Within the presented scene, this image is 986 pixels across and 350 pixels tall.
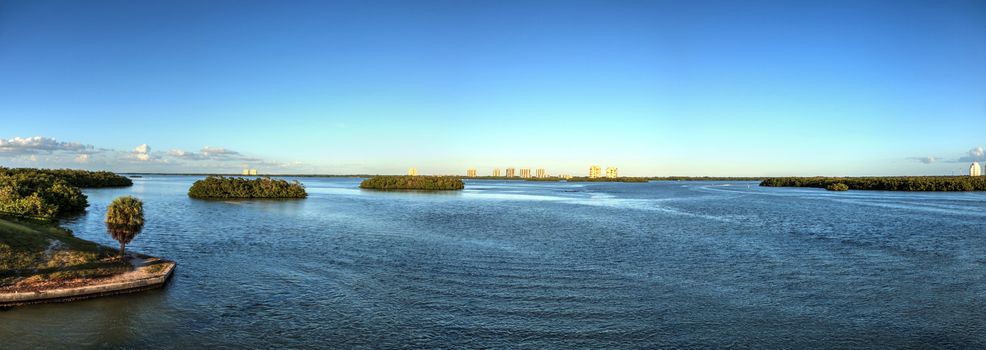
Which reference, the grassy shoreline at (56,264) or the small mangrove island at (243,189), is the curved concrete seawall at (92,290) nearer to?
the grassy shoreline at (56,264)

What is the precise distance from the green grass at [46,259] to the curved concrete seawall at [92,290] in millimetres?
816

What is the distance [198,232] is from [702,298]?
90.0ft

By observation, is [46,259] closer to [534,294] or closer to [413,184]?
[534,294]

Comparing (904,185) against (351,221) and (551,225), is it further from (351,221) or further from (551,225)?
(351,221)

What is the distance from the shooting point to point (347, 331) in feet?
39.3

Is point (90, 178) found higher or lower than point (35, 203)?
higher

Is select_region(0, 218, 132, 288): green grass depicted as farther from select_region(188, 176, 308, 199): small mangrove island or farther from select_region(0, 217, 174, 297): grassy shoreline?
select_region(188, 176, 308, 199): small mangrove island

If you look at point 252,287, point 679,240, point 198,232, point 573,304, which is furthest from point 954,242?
point 198,232

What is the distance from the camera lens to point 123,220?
55.9ft

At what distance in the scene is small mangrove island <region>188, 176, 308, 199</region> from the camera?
70.1 metres

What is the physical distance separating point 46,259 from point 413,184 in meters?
95.5

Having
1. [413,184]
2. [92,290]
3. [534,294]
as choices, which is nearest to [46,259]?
[92,290]

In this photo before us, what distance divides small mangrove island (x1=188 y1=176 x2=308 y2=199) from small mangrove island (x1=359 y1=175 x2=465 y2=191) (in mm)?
40158

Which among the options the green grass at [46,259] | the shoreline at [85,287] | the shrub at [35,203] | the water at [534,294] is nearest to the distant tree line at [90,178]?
the shrub at [35,203]
